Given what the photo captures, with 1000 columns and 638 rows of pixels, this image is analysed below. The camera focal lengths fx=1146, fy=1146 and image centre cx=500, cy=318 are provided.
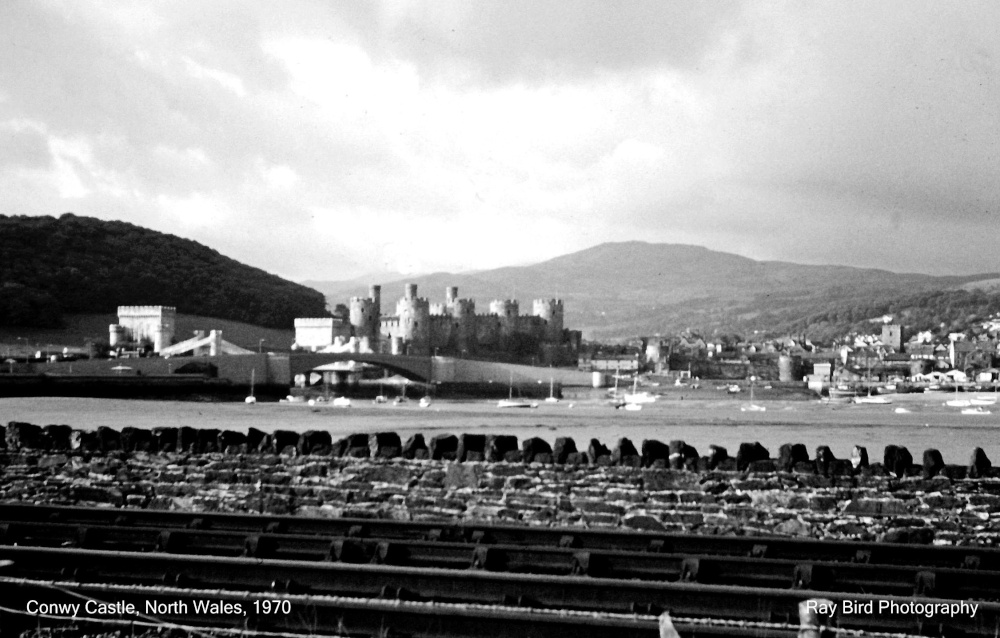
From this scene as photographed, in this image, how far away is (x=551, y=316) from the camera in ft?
353

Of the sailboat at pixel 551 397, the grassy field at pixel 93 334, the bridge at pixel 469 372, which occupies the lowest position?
the sailboat at pixel 551 397

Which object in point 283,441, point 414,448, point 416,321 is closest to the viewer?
point 414,448

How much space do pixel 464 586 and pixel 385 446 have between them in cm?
292

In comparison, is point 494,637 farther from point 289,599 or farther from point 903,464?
point 903,464

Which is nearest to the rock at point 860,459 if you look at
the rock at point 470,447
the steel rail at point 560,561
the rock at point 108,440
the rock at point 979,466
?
the rock at point 979,466

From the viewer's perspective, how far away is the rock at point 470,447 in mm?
8273

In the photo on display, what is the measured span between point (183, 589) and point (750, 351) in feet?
391

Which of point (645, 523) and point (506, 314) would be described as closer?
point (645, 523)

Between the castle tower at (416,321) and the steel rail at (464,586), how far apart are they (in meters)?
90.5

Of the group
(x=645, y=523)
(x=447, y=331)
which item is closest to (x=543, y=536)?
(x=645, y=523)

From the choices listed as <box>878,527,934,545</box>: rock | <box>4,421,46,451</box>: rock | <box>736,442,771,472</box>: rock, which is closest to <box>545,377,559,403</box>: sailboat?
<box>4,421,46,451</box>: rock

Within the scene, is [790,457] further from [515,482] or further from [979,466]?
[515,482]

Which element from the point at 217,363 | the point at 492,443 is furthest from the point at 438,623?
the point at 217,363

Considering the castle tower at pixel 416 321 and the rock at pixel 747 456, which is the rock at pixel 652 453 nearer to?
the rock at pixel 747 456
